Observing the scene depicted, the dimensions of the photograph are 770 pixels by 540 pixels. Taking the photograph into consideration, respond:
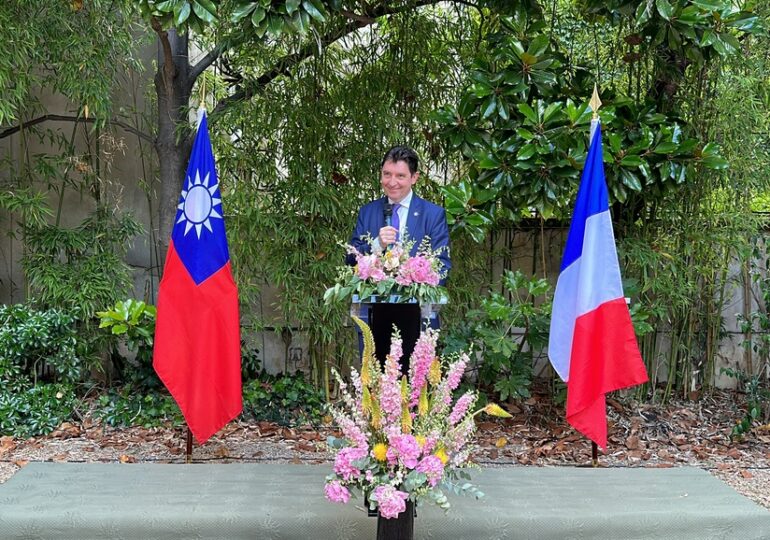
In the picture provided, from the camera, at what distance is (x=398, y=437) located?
76.2 inches

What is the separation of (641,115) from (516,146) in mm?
703

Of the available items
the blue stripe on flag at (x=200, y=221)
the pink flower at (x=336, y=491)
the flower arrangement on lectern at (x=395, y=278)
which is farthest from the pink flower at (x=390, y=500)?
the blue stripe on flag at (x=200, y=221)

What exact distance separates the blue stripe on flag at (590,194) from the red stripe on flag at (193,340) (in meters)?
1.59

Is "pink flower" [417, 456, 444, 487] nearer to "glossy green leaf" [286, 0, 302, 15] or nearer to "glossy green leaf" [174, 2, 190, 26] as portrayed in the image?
"glossy green leaf" [286, 0, 302, 15]

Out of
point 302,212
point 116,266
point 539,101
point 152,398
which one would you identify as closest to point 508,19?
point 539,101

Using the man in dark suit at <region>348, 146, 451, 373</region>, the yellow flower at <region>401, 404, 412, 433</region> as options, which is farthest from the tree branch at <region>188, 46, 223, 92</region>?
the yellow flower at <region>401, 404, 412, 433</region>

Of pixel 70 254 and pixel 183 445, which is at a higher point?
pixel 70 254

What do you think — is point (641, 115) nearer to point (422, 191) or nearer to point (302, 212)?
point (422, 191)

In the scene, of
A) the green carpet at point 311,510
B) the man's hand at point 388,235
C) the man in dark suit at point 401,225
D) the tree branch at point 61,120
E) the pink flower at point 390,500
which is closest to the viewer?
the pink flower at point 390,500

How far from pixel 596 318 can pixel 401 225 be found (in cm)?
98

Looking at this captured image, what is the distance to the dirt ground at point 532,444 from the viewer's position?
12.0 feet

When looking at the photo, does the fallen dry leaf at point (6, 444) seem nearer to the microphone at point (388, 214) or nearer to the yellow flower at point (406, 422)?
the microphone at point (388, 214)

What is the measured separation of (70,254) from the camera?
4.20m

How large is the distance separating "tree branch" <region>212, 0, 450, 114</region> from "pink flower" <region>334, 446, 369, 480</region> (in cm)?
249
